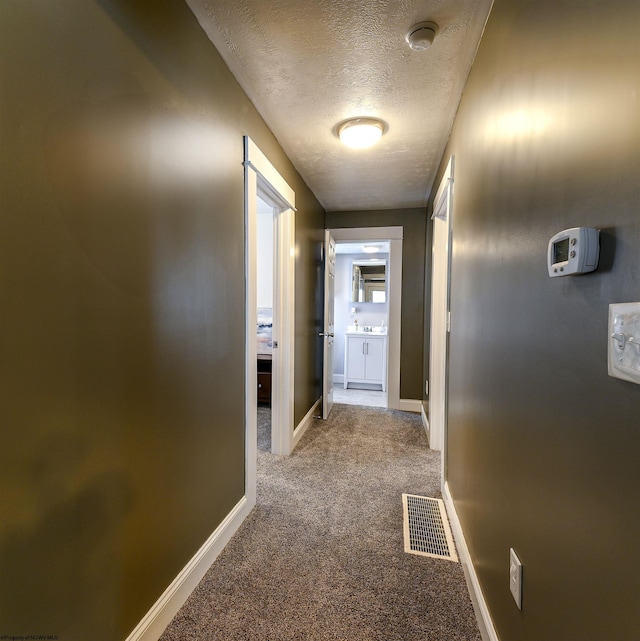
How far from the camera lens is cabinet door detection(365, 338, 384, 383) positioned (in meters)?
5.22

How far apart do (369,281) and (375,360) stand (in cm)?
136

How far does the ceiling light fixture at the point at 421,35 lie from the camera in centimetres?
140

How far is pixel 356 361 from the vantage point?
528 centimetres

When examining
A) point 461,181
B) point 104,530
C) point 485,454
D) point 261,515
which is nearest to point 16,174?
point 104,530

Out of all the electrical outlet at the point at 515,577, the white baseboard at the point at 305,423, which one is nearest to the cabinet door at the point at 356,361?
the white baseboard at the point at 305,423

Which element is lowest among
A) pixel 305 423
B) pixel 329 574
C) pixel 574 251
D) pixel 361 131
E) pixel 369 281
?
pixel 329 574

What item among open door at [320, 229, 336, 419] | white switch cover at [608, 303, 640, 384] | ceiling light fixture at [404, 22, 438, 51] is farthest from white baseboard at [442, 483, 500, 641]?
ceiling light fixture at [404, 22, 438, 51]

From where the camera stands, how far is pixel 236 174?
177 centimetres

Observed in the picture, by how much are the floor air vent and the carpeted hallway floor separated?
1.9 inches

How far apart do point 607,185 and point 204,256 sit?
1.34 m

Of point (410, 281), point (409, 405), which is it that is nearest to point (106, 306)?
point (410, 281)

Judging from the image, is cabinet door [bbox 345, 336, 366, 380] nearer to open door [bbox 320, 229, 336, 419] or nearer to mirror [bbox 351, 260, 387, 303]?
mirror [bbox 351, 260, 387, 303]

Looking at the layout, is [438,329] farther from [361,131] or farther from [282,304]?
[361,131]

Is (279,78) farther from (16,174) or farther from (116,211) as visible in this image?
(16,174)
